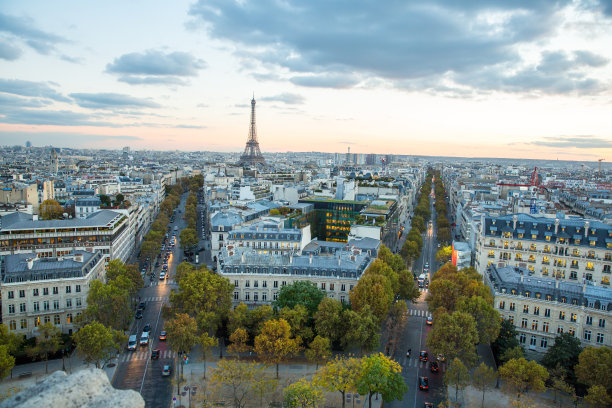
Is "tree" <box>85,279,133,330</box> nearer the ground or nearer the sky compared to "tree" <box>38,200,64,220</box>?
nearer the ground

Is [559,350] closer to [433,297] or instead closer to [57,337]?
[433,297]

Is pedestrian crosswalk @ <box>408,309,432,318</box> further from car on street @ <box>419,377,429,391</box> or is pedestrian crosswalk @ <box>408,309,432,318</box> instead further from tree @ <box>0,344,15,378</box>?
tree @ <box>0,344,15,378</box>

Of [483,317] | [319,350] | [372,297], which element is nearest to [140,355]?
[319,350]

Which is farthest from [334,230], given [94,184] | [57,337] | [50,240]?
[94,184]

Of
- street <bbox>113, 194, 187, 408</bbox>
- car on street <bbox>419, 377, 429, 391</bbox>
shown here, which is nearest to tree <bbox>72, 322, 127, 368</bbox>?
street <bbox>113, 194, 187, 408</bbox>

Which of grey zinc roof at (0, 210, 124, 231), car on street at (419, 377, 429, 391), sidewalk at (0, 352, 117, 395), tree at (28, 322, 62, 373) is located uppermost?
grey zinc roof at (0, 210, 124, 231)

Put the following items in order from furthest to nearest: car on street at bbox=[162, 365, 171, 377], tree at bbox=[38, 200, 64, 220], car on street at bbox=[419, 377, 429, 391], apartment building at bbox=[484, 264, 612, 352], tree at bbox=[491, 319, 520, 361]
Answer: tree at bbox=[38, 200, 64, 220]
apartment building at bbox=[484, 264, 612, 352]
tree at bbox=[491, 319, 520, 361]
car on street at bbox=[162, 365, 171, 377]
car on street at bbox=[419, 377, 429, 391]
